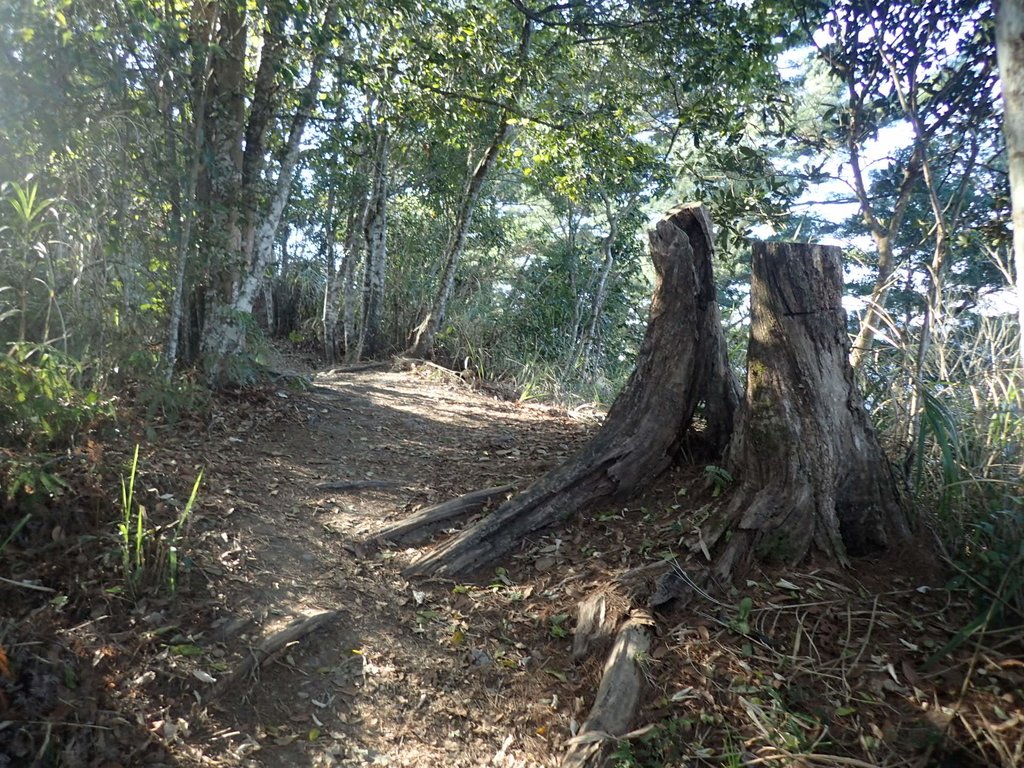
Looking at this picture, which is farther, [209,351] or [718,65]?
[718,65]

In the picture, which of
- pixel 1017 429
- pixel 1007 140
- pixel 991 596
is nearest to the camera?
pixel 1007 140

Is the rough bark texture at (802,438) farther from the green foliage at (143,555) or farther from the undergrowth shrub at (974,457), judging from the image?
the green foliage at (143,555)

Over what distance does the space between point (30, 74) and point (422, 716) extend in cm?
393

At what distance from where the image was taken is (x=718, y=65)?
6359 mm

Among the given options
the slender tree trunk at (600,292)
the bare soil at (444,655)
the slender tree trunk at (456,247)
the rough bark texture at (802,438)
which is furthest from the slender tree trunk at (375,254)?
the rough bark texture at (802,438)

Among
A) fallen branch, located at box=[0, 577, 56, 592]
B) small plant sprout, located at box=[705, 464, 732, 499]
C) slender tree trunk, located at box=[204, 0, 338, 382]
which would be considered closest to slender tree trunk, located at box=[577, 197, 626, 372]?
slender tree trunk, located at box=[204, 0, 338, 382]

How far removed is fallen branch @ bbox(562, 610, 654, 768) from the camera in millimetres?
2748

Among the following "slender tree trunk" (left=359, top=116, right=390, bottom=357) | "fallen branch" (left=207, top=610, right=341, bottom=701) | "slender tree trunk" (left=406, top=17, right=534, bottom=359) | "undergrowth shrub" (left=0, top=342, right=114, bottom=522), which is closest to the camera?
"fallen branch" (left=207, top=610, right=341, bottom=701)

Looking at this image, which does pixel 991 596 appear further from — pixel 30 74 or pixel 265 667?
pixel 30 74

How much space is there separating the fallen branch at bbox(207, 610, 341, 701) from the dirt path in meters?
0.03

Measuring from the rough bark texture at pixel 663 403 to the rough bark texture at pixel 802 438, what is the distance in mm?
569

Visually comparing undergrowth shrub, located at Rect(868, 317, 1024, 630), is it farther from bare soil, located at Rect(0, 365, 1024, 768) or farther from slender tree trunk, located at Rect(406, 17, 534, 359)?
slender tree trunk, located at Rect(406, 17, 534, 359)

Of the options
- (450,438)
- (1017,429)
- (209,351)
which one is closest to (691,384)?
(1017,429)

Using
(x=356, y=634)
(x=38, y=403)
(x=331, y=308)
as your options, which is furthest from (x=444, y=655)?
(x=331, y=308)
